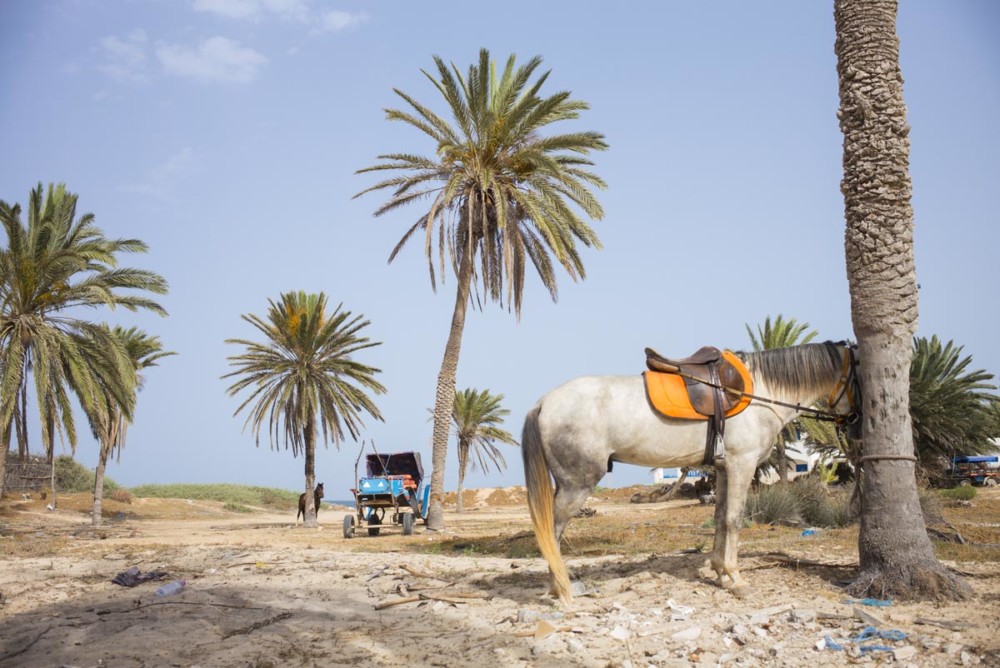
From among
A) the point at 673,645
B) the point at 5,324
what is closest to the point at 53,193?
the point at 5,324

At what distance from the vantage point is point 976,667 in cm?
449

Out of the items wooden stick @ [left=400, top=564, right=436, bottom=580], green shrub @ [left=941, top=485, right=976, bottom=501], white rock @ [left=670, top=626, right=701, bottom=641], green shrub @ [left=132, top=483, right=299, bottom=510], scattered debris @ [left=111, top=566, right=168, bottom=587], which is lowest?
green shrub @ [left=132, top=483, right=299, bottom=510]

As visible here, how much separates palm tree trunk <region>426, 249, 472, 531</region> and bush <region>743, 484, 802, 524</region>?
29.6ft

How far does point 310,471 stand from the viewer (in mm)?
28094

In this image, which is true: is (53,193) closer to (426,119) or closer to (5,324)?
(5,324)

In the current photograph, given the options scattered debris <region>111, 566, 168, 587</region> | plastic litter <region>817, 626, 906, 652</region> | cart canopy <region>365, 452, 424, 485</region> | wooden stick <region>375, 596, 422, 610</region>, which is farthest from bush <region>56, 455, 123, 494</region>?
plastic litter <region>817, 626, 906, 652</region>

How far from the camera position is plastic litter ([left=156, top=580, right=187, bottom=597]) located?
8422mm

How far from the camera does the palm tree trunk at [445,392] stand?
21.1m

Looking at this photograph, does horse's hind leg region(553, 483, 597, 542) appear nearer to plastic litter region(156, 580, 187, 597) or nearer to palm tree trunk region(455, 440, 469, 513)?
plastic litter region(156, 580, 187, 597)

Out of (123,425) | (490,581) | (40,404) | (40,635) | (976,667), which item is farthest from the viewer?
(123,425)

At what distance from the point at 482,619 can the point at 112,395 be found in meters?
20.0

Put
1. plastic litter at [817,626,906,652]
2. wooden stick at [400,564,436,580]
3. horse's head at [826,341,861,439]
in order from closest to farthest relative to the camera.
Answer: plastic litter at [817,626,906,652], horse's head at [826,341,861,439], wooden stick at [400,564,436,580]

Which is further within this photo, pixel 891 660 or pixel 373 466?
pixel 373 466

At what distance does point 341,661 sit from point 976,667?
434 cm
